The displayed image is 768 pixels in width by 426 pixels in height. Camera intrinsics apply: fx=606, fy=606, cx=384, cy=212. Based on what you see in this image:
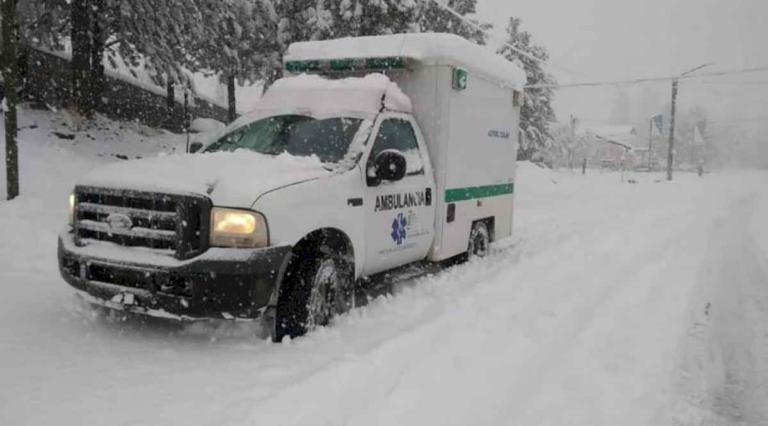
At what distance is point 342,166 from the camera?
521 cm

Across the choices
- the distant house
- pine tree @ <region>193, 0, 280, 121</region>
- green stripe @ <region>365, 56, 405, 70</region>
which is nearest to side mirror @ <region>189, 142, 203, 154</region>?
green stripe @ <region>365, 56, 405, 70</region>

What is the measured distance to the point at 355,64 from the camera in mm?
6520

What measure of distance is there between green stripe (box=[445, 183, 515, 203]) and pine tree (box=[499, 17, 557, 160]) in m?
26.4

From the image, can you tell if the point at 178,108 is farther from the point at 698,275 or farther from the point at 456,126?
the point at 698,275

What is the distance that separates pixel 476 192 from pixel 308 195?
12.3 feet

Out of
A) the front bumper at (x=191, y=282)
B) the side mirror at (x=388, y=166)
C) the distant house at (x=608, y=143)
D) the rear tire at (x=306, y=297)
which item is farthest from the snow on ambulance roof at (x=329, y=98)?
the distant house at (x=608, y=143)

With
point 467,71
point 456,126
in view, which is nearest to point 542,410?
point 456,126

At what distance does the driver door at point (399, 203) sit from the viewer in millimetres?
5473

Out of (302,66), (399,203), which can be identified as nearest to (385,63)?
(302,66)

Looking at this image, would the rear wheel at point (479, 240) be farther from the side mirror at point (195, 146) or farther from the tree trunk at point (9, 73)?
the tree trunk at point (9, 73)

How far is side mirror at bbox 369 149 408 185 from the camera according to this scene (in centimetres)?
521

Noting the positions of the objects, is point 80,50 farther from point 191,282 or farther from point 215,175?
point 191,282

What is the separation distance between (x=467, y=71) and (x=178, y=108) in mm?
17369

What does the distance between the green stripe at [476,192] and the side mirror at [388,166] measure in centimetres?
161
